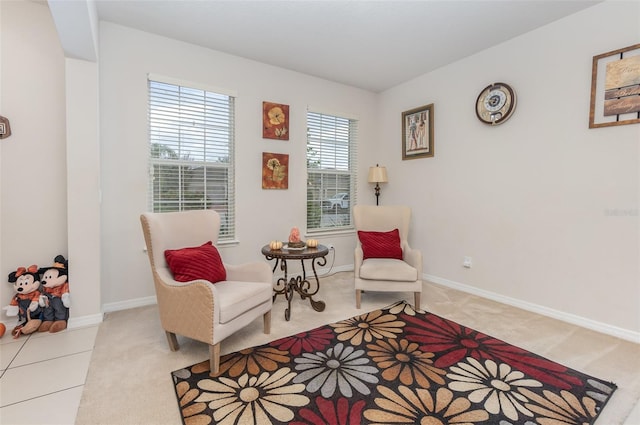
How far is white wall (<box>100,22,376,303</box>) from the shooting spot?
2.79m

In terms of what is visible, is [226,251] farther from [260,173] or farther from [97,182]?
[97,182]

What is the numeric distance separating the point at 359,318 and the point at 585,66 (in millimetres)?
2933

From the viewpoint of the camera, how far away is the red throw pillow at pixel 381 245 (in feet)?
10.7

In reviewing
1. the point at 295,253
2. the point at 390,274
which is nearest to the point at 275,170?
the point at 295,253

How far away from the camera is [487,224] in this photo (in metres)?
3.28

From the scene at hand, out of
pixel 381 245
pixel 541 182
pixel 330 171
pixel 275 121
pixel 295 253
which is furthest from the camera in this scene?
A: pixel 330 171

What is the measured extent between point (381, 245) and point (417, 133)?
1.71 metres

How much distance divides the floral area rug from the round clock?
87.2 inches

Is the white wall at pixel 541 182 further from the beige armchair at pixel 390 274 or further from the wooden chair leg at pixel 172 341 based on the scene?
the wooden chair leg at pixel 172 341

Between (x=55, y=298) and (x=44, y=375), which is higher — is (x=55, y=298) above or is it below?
above

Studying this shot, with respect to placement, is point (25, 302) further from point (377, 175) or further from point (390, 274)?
point (377, 175)

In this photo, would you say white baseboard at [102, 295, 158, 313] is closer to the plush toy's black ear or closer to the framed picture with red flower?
the plush toy's black ear

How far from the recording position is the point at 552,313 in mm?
2764

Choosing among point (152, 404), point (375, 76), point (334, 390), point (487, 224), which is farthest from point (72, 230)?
point (487, 224)
